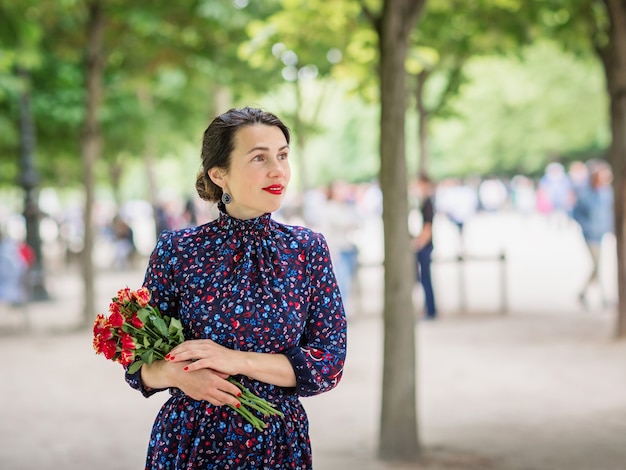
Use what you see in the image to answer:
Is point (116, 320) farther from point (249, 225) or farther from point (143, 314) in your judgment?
point (249, 225)

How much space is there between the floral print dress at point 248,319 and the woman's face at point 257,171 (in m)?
0.08

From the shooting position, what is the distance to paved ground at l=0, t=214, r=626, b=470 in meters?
7.06

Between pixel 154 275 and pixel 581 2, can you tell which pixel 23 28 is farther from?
pixel 154 275

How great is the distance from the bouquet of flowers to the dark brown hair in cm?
42

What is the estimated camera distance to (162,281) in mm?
2803

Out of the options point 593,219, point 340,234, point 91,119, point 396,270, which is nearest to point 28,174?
point 91,119

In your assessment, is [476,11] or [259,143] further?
[476,11]

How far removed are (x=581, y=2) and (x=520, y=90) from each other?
3607cm

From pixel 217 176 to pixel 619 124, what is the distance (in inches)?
367

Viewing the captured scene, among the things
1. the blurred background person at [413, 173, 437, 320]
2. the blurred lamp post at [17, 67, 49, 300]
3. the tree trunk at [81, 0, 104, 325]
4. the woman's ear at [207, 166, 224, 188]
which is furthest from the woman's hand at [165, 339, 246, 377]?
the blurred lamp post at [17, 67, 49, 300]

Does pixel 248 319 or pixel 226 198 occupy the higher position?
pixel 226 198

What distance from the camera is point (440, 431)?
7730 millimetres

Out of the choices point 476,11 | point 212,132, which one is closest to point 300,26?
point 476,11

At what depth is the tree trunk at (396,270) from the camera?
6871 millimetres
